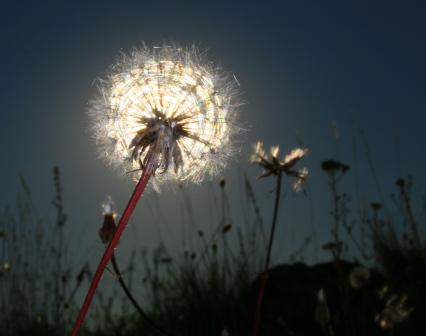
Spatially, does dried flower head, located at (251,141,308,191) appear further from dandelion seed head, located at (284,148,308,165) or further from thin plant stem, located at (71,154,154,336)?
thin plant stem, located at (71,154,154,336)

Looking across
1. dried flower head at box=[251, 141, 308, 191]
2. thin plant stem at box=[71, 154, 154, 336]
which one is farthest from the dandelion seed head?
thin plant stem at box=[71, 154, 154, 336]

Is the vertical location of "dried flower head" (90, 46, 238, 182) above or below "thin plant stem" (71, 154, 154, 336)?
above

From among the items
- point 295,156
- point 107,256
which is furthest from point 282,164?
point 107,256

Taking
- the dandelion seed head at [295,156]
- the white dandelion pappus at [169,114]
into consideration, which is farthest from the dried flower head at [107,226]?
the dandelion seed head at [295,156]

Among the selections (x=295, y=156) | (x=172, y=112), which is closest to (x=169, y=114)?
(x=172, y=112)

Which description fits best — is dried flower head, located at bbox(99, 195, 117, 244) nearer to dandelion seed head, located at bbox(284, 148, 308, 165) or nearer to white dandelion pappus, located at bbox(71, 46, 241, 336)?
white dandelion pappus, located at bbox(71, 46, 241, 336)

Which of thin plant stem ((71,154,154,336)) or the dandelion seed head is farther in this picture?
the dandelion seed head

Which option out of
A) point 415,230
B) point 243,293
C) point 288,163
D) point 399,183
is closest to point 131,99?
point 288,163

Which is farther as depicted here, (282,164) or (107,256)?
(282,164)

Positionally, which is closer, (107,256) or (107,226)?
(107,256)

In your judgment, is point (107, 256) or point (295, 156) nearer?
point (107, 256)

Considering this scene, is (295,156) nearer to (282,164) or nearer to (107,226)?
(282,164)

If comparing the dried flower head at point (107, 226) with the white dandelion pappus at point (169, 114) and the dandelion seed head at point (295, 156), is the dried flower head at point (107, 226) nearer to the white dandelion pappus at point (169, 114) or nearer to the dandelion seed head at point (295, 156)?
the white dandelion pappus at point (169, 114)
